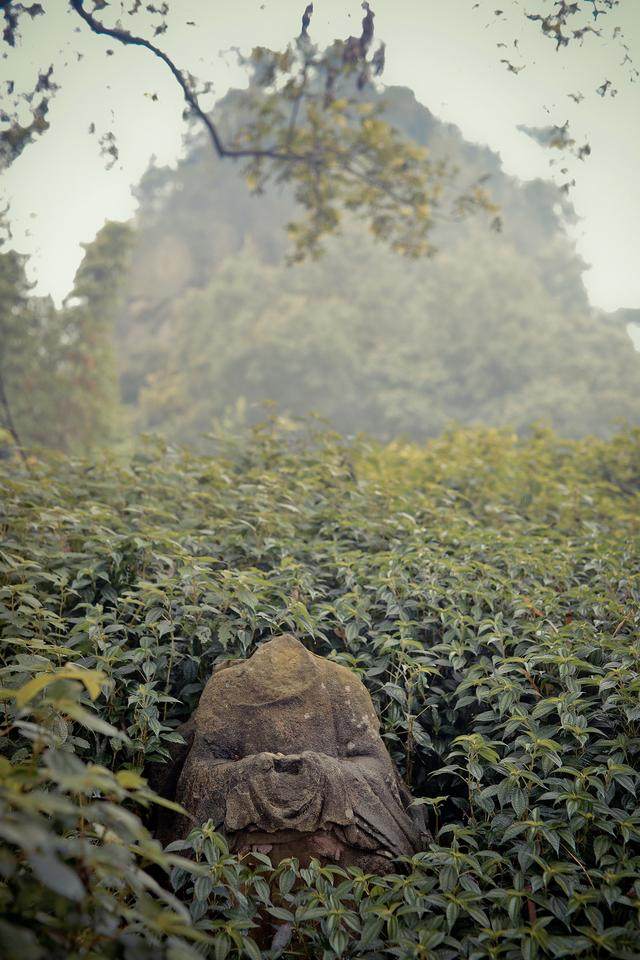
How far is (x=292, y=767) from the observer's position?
2.15m

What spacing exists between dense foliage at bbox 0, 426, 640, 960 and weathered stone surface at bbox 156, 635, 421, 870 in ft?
0.31

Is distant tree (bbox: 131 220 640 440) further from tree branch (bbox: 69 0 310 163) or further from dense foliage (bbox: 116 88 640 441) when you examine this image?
tree branch (bbox: 69 0 310 163)

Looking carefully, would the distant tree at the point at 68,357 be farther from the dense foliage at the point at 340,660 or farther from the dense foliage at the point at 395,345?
the dense foliage at the point at 395,345

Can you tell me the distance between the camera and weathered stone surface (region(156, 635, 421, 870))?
6.76 feet

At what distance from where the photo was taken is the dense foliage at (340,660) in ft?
4.23

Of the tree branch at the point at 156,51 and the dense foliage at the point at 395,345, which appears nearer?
the tree branch at the point at 156,51

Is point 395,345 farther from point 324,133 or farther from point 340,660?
point 340,660

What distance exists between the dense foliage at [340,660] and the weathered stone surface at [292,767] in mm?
93

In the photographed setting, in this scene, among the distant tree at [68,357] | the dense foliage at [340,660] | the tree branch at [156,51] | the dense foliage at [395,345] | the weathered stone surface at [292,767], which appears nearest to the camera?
the dense foliage at [340,660]

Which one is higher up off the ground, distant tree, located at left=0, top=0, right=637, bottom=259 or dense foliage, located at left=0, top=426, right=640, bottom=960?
distant tree, located at left=0, top=0, right=637, bottom=259

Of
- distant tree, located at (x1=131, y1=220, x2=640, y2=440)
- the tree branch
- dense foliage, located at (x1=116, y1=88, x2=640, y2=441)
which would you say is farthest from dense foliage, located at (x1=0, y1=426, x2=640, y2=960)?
distant tree, located at (x1=131, y1=220, x2=640, y2=440)

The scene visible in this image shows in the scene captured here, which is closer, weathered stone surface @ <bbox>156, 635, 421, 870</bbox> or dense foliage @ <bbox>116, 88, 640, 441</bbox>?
weathered stone surface @ <bbox>156, 635, 421, 870</bbox>

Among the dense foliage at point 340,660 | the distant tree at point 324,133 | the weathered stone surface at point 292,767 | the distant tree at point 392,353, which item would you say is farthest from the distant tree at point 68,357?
the distant tree at point 392,353

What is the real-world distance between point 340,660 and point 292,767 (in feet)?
1.85
